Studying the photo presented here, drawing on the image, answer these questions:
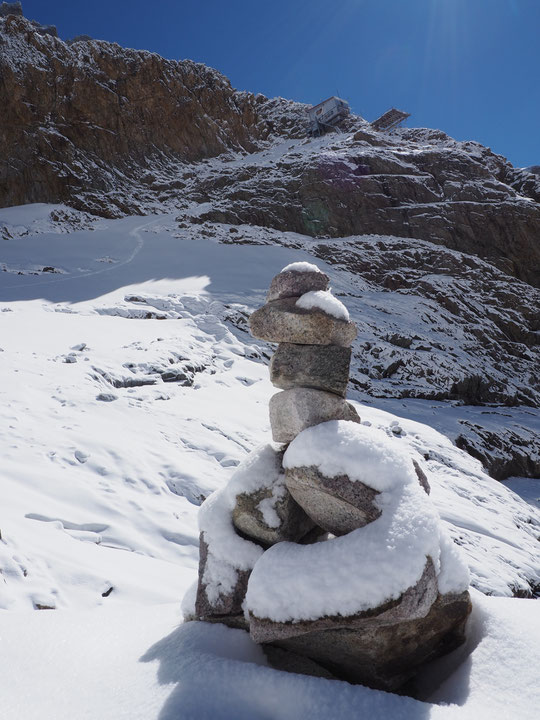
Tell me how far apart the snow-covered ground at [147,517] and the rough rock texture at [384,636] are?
0.85 feet

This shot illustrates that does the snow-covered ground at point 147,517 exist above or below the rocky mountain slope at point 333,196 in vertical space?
Answer: below

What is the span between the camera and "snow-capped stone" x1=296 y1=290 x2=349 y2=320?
14.3 feet

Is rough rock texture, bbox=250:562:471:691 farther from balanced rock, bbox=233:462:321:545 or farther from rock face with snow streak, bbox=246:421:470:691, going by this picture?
balanced rock, bbox=233:462:321:545

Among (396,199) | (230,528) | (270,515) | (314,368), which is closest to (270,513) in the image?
(270,515)

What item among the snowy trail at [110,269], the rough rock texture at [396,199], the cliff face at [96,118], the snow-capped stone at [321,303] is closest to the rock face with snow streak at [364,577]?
the snow-capped stone at [321,303]

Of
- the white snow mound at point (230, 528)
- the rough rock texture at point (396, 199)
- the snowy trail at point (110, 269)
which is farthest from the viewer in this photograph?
the rough rock texture at point (396, 199)

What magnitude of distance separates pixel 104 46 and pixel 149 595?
197 ft

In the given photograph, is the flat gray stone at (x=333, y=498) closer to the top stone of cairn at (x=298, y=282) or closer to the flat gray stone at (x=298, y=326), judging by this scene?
the flat gray stone at (x=298, y=326)

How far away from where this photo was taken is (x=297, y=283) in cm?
462

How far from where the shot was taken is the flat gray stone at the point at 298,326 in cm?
437

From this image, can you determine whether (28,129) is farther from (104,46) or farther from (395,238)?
(395,238)

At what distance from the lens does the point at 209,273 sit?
82.3 feet

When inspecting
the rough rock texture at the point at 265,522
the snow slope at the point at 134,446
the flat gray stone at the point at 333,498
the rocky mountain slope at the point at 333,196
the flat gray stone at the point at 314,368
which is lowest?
the snow slope at the point at 134,446

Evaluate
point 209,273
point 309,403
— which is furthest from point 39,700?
point 209,273
